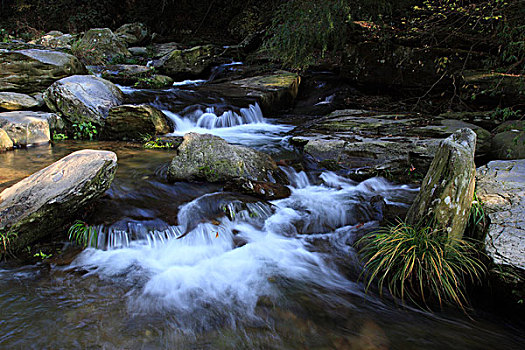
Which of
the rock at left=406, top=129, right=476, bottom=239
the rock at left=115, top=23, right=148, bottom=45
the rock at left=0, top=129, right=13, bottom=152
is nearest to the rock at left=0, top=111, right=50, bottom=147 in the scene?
the rock at left=0, top=129, right=13, bottom=152

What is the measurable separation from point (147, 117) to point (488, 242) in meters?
7.52

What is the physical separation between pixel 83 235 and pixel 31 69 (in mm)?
7581

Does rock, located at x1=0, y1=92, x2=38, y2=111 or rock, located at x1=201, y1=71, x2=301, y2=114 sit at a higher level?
rock, located at x1=201, y1=71, x2=301, y2=114

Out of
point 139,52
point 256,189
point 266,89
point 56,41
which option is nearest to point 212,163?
point 256,189

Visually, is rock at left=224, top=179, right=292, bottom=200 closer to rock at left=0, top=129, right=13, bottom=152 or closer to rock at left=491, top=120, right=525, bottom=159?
rock at left=491, top=120, right=525, bottom=159

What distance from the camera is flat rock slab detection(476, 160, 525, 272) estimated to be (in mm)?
2742

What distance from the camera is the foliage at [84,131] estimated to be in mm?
7961

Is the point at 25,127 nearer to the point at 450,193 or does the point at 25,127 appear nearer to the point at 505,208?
the point at 450,193

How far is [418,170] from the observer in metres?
5.73

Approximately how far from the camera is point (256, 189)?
4.91 meters

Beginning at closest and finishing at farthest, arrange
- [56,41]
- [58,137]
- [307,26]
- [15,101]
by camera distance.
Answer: [58,137], [15,101], [307,26], [56,41]

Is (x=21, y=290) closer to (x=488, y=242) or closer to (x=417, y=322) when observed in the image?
(x=417, y=322)

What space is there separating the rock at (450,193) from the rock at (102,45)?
16839 mm

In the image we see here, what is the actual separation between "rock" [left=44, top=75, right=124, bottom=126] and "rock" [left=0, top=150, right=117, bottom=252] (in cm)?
488
